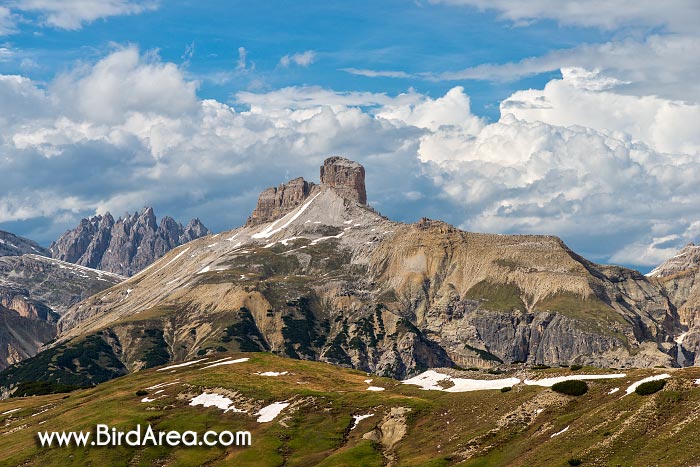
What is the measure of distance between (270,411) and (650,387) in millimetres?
73682

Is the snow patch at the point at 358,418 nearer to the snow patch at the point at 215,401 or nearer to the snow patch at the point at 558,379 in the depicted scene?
the snow patch at the point at 558,379

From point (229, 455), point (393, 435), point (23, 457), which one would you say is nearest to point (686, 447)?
point (393, 435)

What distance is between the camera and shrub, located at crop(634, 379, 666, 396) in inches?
4387

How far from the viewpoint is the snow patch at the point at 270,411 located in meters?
158

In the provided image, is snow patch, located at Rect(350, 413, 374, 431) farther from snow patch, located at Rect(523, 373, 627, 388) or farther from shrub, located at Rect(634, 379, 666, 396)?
shrub, located at Rect(634, 379, 666, 396)

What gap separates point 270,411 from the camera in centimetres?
16175

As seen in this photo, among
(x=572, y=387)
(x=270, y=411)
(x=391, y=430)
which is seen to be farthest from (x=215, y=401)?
(x=572, y=387)

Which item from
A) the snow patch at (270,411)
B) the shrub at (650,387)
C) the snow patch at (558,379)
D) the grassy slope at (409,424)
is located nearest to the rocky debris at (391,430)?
the grassy slope at (409,424)

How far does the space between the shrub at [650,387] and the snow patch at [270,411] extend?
69.0 m

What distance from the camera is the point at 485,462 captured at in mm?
111500

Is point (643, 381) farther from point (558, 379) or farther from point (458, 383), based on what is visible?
point (458, 383)

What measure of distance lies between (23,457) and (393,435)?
229 feet

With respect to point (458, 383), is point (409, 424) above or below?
below

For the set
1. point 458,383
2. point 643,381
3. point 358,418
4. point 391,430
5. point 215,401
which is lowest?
point 391,430
